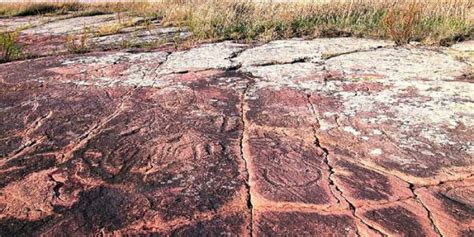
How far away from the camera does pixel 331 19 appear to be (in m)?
5.16

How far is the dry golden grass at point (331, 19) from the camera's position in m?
4.17

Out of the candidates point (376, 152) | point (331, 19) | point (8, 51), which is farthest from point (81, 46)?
point (376, 152)

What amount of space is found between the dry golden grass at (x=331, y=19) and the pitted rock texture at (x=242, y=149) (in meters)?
0.94

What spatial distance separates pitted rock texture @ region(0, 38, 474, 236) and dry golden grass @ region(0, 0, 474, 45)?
940 mm

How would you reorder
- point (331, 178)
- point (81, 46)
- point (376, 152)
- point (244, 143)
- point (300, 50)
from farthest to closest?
point (81, 46), point (300, 50), point (244, 143), point (376, 152), point (331, 178)

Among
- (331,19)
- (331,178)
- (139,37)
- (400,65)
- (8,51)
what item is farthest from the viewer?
(331,19)

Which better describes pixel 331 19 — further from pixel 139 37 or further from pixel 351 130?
pixel 351 130

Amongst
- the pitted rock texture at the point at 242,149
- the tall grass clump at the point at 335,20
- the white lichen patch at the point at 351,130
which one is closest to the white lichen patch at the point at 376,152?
the pitted rock texture at the point at 242,149

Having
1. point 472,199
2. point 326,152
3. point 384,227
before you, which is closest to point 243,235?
point 384,227

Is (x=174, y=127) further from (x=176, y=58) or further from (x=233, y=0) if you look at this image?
(x=233, y=0)

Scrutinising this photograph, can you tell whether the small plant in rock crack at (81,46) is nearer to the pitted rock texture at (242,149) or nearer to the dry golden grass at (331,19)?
the pitted rock texture at (242,149)

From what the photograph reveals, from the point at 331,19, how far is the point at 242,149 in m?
3.55

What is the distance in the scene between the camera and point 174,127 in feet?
7.38

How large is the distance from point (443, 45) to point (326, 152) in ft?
8.08
